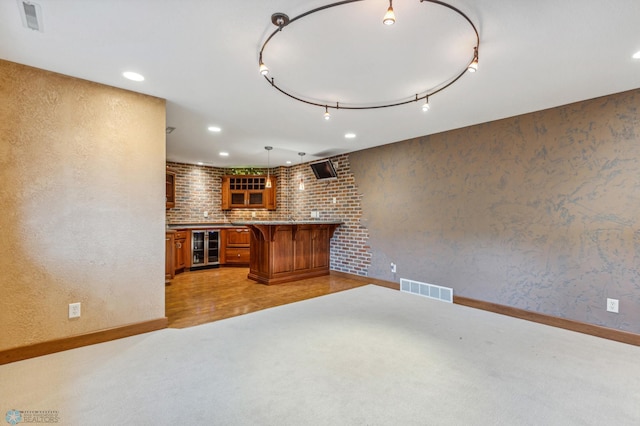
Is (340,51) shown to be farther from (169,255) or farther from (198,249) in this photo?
(198,249)

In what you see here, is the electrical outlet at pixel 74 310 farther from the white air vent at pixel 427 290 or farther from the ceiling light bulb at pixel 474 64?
the white air vent at pixel 427 290

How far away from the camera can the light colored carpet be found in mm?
1678

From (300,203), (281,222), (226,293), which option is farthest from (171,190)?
(226,293)

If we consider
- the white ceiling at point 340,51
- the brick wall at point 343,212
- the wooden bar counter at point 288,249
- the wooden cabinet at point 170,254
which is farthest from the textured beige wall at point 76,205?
the brick wall at point 343,212

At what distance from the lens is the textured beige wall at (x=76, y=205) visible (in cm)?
232

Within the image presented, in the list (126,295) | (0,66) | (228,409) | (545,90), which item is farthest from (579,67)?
(0,66)

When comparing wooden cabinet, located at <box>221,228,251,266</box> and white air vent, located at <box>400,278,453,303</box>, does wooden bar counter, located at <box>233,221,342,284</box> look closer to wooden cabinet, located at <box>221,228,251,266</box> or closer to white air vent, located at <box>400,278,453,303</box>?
wooden cabinet, located at <box>221,228,251,266</box>

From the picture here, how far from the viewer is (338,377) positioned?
2.06 metres

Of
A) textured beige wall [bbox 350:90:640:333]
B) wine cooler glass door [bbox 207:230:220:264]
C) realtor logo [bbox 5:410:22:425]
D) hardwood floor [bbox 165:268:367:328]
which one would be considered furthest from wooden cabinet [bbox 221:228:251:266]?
realtor logo [bbox 5:410:22:425]

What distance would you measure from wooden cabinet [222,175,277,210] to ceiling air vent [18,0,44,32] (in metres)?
5.43

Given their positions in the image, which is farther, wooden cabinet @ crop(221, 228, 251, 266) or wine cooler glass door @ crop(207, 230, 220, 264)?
wooden cabinet @ crop(221, 228, 251, 266)

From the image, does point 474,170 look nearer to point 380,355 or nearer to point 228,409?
point 380,355

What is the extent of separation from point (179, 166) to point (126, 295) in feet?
15.0

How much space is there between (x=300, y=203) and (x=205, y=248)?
Answer: 2.33m
